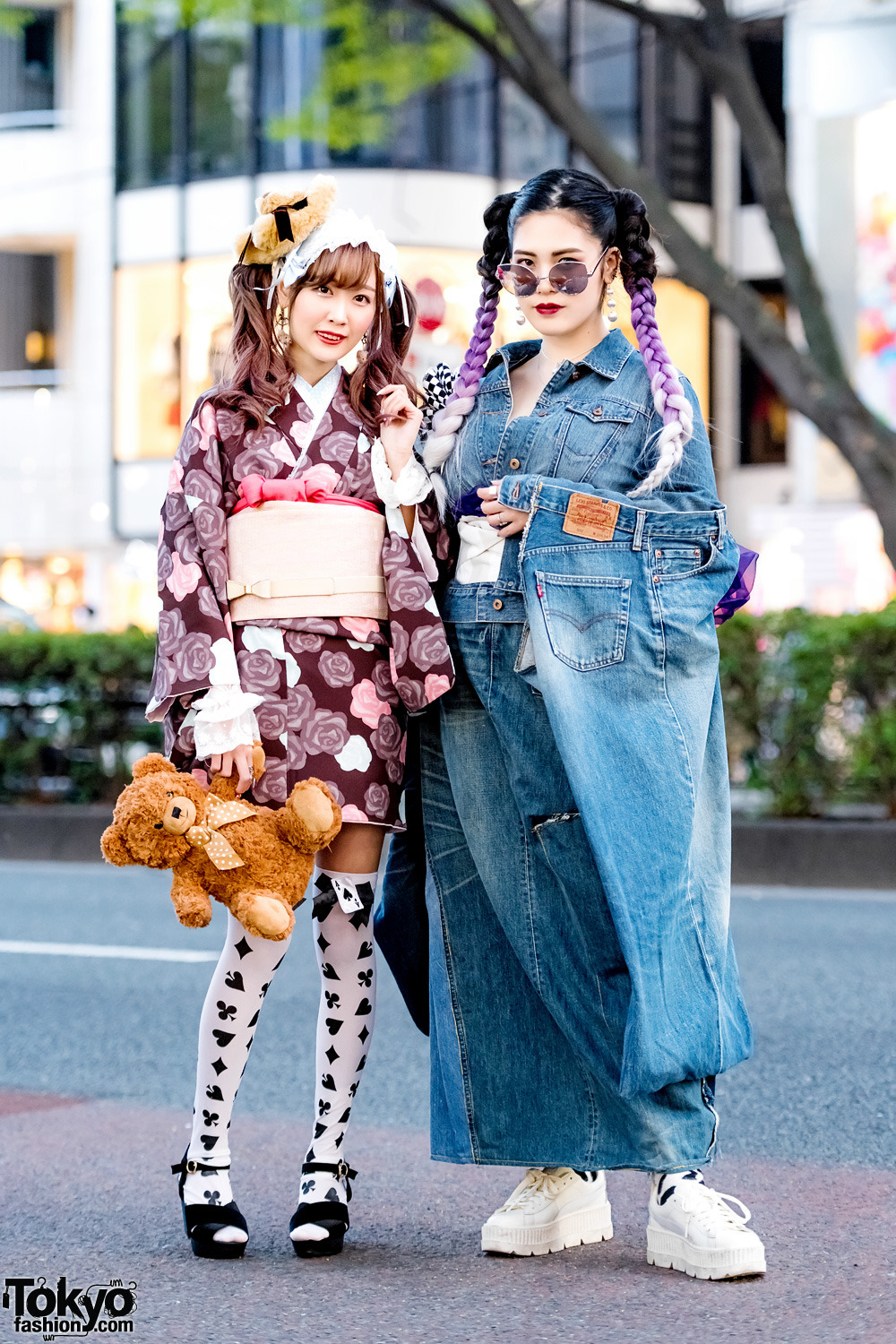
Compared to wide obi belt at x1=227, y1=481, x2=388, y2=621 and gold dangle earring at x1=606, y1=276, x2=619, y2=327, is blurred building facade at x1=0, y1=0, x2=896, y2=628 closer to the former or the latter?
gold dangle earring at x1=606, y1=276, x2=619, y2=327

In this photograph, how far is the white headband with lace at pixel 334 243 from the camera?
3186 millimetres

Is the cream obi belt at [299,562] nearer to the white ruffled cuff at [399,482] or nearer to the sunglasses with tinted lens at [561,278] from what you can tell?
the white ruffled cuff at [399,482]

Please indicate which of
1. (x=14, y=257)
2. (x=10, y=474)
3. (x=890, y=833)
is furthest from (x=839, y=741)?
(x=14, y=257)

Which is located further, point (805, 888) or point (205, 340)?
point (205, 340)

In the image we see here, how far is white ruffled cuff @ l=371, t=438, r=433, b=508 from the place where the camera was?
124 inches

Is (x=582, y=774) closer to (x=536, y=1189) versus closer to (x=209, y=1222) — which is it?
(x=536, y=1189)

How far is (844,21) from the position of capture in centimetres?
1684

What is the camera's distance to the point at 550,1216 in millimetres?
3092

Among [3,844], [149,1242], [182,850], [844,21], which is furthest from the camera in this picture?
[844,21]

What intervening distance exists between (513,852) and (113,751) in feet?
27.1

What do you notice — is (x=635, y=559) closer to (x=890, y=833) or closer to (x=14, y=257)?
(x=890, y=833)

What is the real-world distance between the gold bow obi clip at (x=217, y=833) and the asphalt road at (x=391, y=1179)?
702 millimetres

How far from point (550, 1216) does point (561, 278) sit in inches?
66.1

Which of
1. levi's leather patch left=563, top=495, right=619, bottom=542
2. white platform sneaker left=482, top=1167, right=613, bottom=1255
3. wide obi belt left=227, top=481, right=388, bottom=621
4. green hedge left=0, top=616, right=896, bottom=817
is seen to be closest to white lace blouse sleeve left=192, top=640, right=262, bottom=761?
wide obi belt left=227, top=481, right=388, bottom=621
